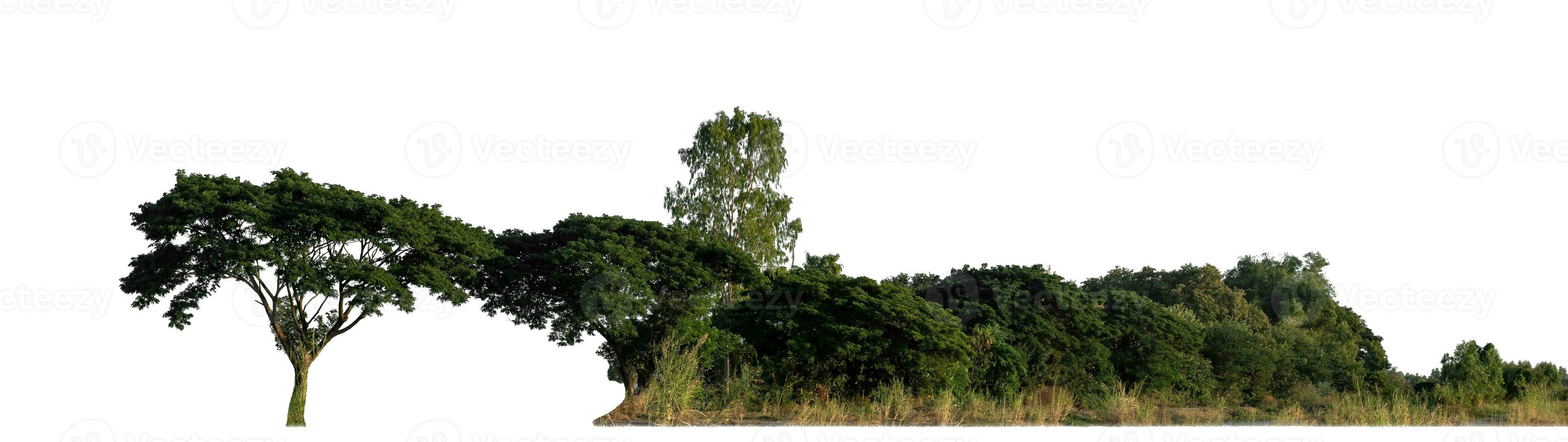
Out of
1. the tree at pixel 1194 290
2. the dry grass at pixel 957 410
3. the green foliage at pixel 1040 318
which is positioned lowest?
the dry grass at pixel 957 410

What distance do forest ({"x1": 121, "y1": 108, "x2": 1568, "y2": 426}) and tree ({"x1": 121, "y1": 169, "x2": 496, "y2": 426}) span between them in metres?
0.05

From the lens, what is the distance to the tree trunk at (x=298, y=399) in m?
21.8

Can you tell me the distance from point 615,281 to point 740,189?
8183 millimetres

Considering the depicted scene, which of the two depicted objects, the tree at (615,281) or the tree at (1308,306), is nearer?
the tree at (615,281)

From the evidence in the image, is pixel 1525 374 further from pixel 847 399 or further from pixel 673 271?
pixel 673 271

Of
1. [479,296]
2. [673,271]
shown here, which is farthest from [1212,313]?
[479,296]

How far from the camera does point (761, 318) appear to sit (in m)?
25.5

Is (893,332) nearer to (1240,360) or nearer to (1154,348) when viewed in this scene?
(1154,348)

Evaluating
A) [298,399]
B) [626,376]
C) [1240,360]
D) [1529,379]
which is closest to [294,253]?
[298,399]

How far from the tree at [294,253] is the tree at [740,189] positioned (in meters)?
8.99

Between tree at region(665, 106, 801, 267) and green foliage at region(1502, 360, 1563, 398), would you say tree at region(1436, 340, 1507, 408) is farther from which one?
A: tree at region(665, 106, 801, 267)

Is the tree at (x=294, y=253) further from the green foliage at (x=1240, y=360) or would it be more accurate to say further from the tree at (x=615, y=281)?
the green foliage at (x=1240, y=360)

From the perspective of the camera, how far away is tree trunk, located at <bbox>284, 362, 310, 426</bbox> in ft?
71.4

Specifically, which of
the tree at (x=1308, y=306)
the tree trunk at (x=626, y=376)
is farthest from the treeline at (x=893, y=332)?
the tree at (x=1308, y=306)
